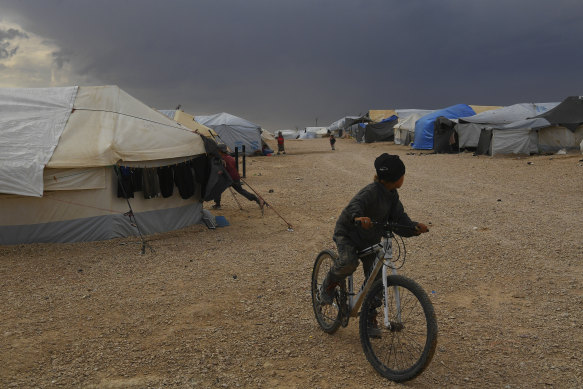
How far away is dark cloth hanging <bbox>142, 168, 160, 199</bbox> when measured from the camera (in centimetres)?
970

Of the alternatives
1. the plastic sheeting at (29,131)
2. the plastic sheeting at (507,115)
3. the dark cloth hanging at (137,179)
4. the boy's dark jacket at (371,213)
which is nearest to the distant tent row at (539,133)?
the plastic sheeting at (507,115)

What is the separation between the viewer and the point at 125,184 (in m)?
9.43

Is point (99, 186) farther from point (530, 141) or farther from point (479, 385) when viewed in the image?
point (530, 141)

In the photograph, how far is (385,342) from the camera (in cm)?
419

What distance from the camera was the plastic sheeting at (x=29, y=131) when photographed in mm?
8383

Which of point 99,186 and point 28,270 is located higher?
point 99,186

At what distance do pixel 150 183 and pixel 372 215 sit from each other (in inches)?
267

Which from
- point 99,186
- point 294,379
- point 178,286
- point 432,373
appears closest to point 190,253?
point 178,286

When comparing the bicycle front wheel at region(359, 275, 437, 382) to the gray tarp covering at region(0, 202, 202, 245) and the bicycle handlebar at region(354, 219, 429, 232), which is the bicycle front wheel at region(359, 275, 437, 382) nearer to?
the bicycle handlebar at region(354, 219, 429, 232)

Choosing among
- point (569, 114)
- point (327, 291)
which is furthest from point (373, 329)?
point (569, 114)

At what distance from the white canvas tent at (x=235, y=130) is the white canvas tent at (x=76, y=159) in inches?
932

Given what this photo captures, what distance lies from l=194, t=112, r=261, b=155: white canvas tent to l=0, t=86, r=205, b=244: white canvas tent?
77.6 ft

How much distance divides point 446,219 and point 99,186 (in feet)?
24.4

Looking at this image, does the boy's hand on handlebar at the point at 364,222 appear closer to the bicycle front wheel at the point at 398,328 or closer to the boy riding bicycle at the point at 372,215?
the boy riding bicycle at the point at 372,215
